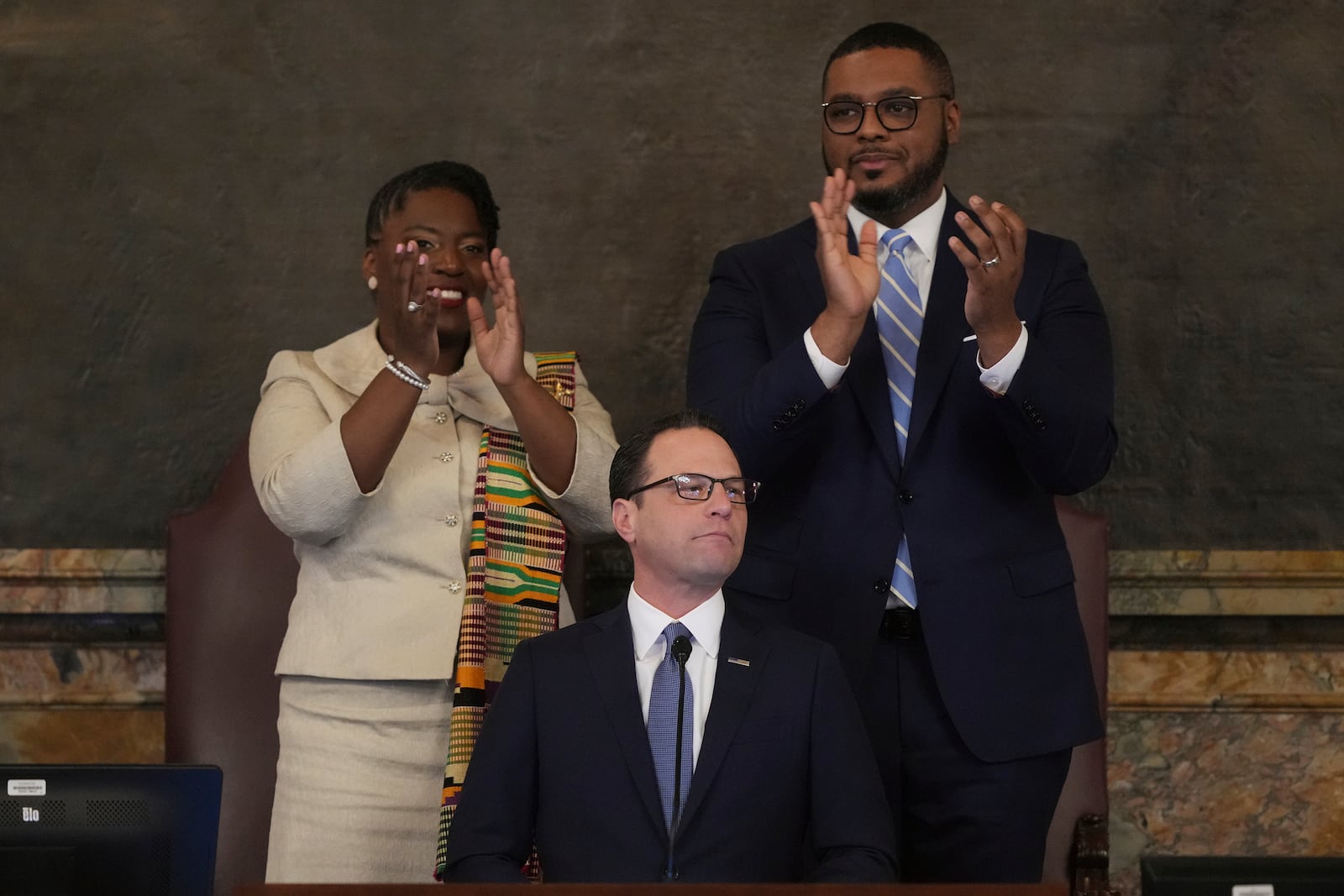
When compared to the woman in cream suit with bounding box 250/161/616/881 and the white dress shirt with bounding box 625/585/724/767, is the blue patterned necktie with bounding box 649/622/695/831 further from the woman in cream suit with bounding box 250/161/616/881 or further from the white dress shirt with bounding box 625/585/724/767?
the woman in cream suit with bounding box 250/161/616/881

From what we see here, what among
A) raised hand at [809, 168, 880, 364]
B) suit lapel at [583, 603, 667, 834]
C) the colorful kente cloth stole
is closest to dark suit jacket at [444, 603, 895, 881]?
suit lapel at [583, 603, 667, 834]

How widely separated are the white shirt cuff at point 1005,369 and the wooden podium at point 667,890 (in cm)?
96

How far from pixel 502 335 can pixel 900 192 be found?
2.28 feet

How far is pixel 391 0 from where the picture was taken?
12.9 ft

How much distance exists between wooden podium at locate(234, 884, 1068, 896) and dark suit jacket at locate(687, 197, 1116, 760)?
900mm

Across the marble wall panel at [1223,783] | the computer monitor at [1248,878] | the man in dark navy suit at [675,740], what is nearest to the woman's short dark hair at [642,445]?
the man in dark navy suit at [675,740]

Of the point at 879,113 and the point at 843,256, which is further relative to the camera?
the point at 879,113

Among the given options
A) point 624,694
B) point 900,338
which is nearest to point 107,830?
point 624,694

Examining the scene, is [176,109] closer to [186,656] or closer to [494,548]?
[186,656]

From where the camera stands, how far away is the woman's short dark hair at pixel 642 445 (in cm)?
255

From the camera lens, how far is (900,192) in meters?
2.79

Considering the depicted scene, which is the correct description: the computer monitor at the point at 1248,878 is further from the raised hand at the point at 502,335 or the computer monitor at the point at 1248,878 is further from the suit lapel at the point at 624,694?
the raised hand at the point at 502,335

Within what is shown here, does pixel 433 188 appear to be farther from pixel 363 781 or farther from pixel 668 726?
pixel 668 726

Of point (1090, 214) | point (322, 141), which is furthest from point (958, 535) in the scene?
point (322, 141)
